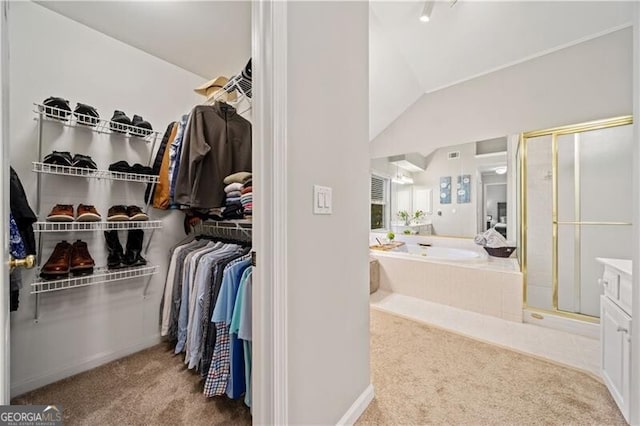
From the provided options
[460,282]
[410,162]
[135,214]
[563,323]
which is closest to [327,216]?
[135,214]

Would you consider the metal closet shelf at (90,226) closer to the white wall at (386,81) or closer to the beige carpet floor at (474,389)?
the beige carpet floor at (474,389)

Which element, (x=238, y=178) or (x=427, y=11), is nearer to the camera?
(x=238, y=178)

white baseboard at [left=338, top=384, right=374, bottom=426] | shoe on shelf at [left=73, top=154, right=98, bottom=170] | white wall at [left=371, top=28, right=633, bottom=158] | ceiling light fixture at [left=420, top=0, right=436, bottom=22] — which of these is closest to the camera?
white baseboard at [left=338, top=384, right=374, bottom=426]

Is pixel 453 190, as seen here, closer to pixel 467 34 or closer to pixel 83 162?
pixel 467 34

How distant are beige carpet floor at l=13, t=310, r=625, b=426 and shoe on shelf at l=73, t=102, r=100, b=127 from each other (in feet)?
5.32

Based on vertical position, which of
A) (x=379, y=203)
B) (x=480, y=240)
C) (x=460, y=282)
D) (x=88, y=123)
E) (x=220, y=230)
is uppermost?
(x=88, y=123)

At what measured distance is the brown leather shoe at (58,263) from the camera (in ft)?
4.59

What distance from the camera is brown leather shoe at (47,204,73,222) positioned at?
55.2 inches

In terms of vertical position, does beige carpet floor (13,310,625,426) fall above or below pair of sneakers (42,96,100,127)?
below

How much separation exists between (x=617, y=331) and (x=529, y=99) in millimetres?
2428

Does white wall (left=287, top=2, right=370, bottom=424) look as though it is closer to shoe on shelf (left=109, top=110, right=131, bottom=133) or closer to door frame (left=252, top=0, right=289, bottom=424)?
door frame (left=252, top=0, right=289, bottom=424)

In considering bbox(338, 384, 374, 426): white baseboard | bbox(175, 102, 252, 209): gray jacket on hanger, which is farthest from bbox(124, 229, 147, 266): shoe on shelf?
bbox(338, 384, 374, 426): white baseboard

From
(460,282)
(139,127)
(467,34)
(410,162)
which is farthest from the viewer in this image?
(410,162)

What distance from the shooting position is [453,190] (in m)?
3.35
